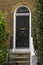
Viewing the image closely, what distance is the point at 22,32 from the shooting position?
474 inches

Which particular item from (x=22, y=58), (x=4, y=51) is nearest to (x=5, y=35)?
(x=4, y=51)

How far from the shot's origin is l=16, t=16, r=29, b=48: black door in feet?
39.1

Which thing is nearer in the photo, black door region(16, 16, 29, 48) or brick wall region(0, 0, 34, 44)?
brick wall region(0, 0, 34, 44)

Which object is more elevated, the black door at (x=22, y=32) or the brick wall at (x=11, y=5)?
the brick wall at (x=11, y=5)

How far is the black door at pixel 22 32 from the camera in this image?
1193 cm

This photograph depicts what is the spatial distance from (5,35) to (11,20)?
530cm

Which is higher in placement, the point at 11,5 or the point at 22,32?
the point at 11,5

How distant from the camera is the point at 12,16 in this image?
11562 millimetres

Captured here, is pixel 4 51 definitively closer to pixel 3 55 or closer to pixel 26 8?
pixel 3 55

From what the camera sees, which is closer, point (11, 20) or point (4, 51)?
point (4, 51)

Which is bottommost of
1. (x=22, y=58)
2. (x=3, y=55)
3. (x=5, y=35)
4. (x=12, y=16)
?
(x=22, y=58)

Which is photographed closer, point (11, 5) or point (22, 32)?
point (11, 5)

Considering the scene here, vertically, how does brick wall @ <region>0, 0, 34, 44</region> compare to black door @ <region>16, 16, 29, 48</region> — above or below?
above

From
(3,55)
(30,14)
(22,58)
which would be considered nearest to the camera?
(3,55)
